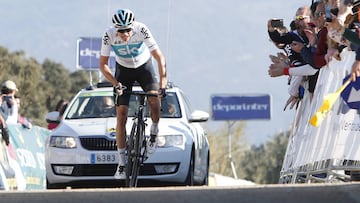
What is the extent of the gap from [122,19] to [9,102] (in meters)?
6.75

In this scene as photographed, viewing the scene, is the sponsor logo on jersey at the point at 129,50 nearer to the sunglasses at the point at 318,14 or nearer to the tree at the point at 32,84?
the sunglasses at the point at 318,14

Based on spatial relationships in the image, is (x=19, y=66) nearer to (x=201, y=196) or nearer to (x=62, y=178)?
(x=62, y=178)

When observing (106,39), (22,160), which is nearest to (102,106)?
(106,39)

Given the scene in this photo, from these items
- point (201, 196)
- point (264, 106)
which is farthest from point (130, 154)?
point (264, 106)

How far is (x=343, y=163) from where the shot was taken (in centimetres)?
1042

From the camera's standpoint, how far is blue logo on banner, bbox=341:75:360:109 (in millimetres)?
10078

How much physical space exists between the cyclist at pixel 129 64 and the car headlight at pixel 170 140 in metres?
1.25

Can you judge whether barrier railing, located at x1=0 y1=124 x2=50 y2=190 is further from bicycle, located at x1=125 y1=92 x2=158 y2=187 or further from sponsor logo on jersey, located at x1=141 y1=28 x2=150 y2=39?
sponsor logo on jersey, located at x1=141 y1=28 x2=150 y2=39

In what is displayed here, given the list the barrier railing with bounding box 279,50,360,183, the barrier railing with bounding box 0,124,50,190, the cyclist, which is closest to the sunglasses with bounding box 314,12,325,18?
the barrier railing with bounding box 279,50,360,183

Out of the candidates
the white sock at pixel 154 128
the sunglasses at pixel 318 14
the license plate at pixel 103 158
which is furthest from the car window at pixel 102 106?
the sunglasses at pixel 318 14

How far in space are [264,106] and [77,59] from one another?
20492 mm

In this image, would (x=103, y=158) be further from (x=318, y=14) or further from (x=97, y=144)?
(x=318, y=14)

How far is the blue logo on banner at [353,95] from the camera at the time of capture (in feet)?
33.1

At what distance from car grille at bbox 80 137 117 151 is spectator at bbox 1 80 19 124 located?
13.9 feet
